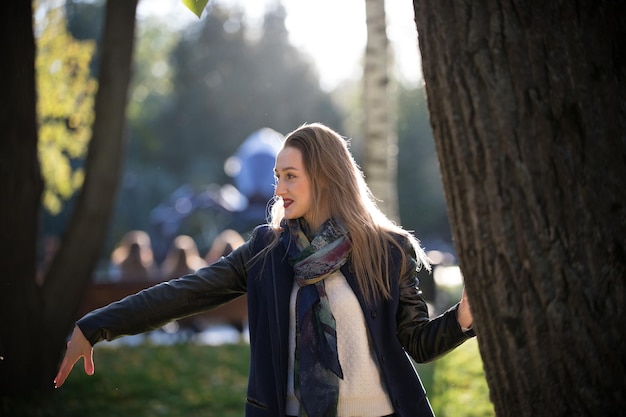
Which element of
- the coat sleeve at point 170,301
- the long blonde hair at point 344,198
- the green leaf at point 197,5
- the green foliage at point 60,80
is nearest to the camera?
Result: the green leaf at point 197,5

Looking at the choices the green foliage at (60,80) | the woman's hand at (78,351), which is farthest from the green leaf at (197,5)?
the green foliage at (60,80)

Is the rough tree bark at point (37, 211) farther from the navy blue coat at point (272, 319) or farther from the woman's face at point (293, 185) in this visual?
the woman's face at point (293, 185)

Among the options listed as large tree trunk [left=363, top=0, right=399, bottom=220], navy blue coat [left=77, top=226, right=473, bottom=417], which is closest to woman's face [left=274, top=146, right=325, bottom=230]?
navy blue coat [left=77, top=226, right=473, bottom=417]

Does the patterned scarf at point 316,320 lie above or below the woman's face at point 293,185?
below

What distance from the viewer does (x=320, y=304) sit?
3.29 metres

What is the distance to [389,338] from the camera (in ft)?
10.8

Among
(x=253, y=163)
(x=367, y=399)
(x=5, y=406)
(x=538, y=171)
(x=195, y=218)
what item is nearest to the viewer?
(x=538, y=171)

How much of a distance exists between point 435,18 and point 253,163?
758 inches

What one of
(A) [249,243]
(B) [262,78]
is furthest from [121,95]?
(B) [262,78]

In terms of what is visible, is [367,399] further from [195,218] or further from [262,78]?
[262,78]

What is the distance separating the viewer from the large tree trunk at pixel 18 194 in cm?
735

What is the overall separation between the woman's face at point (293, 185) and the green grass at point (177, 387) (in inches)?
163

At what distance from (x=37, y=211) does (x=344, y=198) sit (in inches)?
194

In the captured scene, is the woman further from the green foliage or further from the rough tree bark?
the green foliage
